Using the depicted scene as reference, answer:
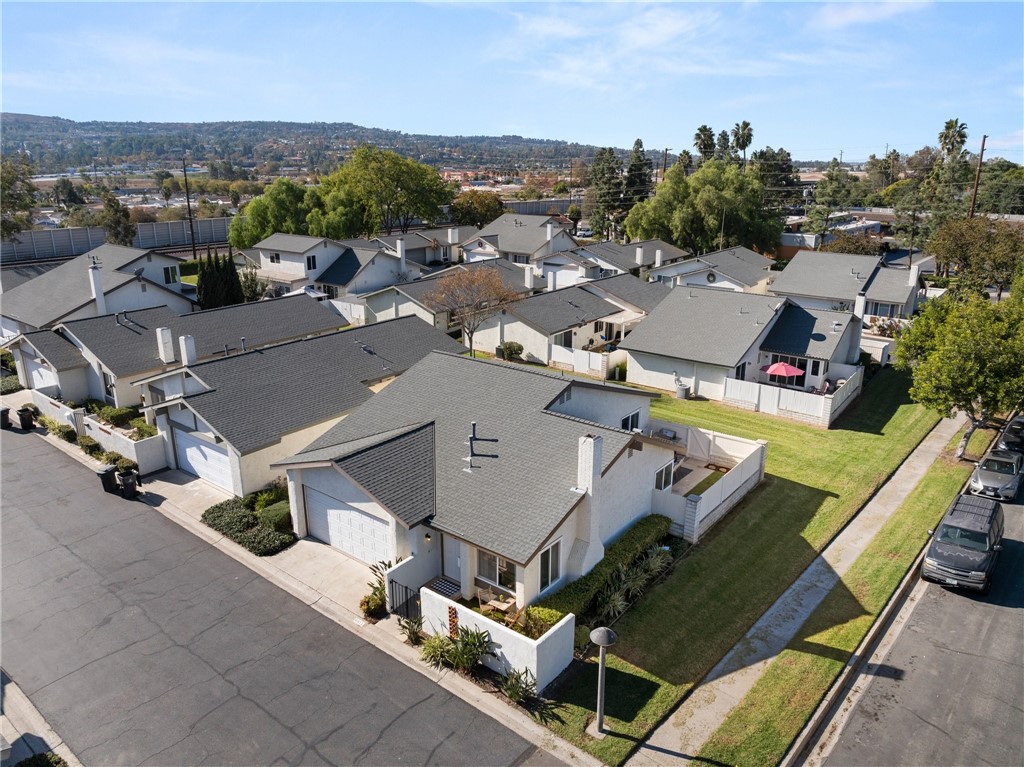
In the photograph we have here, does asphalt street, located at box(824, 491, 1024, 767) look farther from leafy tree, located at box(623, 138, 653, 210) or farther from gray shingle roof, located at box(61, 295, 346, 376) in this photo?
leafy tree, located at box(623, 138, 653, 210)

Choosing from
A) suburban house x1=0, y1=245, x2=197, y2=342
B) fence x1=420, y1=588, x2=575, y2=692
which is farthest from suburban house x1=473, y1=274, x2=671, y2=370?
fence x1=420, y1=588, x2=575, y2=692

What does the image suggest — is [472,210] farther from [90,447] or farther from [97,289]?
[90,447]

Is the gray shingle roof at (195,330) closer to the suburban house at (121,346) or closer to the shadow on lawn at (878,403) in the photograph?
the suburban house at (121,346)

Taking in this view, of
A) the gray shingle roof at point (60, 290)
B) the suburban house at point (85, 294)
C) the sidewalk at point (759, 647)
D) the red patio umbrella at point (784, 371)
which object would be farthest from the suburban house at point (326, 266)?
the sidewalk at point (759, 647)

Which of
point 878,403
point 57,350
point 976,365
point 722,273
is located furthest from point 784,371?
point 57,350

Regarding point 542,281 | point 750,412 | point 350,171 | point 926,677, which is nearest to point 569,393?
point 926,677
